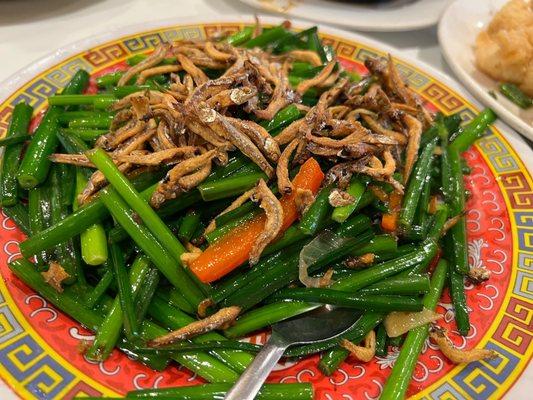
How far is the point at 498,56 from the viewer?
10.5 feet

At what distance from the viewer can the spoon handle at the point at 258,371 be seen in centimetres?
146

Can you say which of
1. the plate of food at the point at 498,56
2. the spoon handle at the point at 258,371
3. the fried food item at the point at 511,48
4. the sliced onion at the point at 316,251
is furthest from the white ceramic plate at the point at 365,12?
the spoon handle at the point at 258,371

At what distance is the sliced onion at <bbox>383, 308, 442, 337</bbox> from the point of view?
1796 millimetres

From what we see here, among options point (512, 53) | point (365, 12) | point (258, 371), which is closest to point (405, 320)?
point (258, 371)

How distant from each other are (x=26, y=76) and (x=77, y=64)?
29 cm

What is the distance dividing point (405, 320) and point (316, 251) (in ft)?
1.40

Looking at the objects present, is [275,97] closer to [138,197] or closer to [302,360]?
[138,197]

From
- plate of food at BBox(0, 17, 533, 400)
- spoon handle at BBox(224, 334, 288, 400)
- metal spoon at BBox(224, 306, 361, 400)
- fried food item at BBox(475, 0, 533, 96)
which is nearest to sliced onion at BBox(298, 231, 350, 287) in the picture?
plate of food at BBox(0, 17, 533, 400)

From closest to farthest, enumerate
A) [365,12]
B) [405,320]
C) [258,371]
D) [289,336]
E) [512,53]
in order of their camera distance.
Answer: [258,371] < [289,336] < [405,320] < [512,53] < [365,12]

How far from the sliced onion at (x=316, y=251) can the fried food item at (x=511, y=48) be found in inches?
82.1

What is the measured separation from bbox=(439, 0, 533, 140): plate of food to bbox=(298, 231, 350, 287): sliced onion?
1572 millimetres

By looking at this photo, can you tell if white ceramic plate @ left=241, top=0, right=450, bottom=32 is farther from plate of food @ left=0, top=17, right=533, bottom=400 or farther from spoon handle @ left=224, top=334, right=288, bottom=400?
spoon handle @ left=224, top=334, right=288, bottom=400

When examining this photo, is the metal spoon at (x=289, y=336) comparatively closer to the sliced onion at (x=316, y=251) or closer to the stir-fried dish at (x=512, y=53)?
the sliced onion at (x=316, y=251)

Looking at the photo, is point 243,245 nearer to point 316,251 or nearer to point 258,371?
point 316,251
